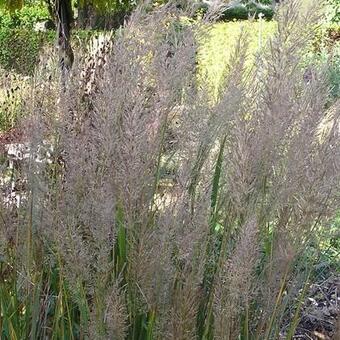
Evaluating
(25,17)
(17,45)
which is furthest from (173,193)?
(25,17)

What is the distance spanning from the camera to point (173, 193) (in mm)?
1502

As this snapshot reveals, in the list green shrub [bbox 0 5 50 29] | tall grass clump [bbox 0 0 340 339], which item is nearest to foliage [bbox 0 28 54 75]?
green shrub [bbox 0 5 50 29]

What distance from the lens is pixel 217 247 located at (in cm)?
183

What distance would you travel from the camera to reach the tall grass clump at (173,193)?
129cm

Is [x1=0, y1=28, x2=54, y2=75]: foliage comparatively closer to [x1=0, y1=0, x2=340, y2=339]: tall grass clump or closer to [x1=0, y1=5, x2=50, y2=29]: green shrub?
[x1=0, y1=5, x2=50, y2=29]: green shrub

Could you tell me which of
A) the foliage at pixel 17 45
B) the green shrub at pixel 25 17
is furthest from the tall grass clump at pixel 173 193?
the green shrub at pixel 25 17

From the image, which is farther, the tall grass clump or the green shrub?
the green shrub

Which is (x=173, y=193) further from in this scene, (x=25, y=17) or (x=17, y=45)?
(x=25, y=17)

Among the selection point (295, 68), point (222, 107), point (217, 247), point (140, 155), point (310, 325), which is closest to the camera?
A: point (140, 155)

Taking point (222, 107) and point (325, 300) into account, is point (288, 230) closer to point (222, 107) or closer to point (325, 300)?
point (222, 107)

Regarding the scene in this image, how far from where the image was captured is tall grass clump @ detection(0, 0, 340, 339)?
1293mm

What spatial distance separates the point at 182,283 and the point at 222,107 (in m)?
0.42

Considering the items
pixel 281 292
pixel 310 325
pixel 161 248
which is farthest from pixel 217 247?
pixel 310 325

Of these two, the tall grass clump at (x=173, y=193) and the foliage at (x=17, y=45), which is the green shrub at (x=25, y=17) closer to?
the foliage at (x=17, y=45)
